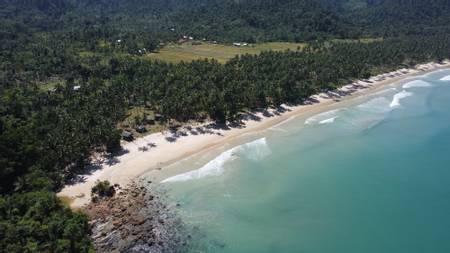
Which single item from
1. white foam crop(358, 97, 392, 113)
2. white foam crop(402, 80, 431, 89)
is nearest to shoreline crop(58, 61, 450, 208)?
white foam crop(358, 97, 392, 113)

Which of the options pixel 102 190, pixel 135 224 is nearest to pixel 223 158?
pixel 102 190

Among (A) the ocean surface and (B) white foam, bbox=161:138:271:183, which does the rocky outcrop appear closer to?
(A) the ocean surface

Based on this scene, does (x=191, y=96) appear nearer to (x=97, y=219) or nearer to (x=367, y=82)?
(x=97, y=219)

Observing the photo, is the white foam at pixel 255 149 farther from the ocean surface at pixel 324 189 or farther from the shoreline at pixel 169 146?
the shoreline at pixel 169 146

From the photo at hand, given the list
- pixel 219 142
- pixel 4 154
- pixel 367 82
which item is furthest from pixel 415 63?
pixel 4 154

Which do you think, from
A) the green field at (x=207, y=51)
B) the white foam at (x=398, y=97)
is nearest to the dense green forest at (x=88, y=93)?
the green field at (x=207, y=51)

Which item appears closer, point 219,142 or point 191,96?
point 219,142

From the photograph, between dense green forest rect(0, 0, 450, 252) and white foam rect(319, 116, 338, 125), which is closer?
dense green forest rect(0, 0, 450, 252)
